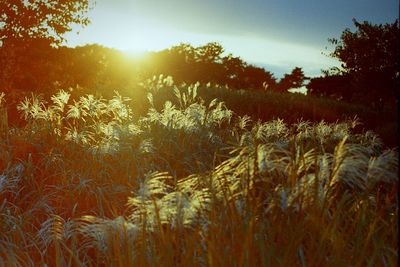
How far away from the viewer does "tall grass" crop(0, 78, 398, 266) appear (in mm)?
2908

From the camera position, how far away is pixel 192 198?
3.22 metres

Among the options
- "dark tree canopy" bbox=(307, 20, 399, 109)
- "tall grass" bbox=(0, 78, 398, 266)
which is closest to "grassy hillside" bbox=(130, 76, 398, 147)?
"dark tree canopy" bbox=(307, 20, 399, 109)

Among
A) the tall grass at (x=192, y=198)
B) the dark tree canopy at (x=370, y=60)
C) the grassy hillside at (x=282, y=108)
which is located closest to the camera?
the tall grass at (x=192, y=198)

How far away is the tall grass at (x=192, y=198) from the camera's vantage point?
2908mm

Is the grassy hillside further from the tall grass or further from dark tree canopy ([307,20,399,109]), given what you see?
the tall grass

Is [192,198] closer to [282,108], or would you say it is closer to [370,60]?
[282,108]

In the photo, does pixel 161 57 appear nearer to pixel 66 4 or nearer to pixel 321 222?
pixel 66 4

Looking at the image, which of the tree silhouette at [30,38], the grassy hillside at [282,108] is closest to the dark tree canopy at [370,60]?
the grassy hillside at [282,108]

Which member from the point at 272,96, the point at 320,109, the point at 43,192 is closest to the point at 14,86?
the point at 272,96

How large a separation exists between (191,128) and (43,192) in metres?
2.45

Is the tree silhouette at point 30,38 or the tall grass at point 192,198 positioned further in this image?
the tree silhouette at point 30,38

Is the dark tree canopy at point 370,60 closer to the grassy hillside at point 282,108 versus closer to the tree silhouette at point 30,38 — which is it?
the grassy hillside at point 282,108

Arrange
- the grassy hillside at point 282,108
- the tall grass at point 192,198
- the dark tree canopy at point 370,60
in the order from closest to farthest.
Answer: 1. the tall grass at point 192,198
2. the grassy hillside at point 282,108
3. the dark tree canopy at point 370,60

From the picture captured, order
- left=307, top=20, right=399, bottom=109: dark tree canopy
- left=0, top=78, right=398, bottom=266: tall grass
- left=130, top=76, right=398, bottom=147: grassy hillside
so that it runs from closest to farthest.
Answer: left=0, top=78, right=398, bottom=266: tall grass
left=130, top=76, right=398, bottom=147: grassy hillside
left=307, top=20, right=399, bottom=109: dark tree canopy
